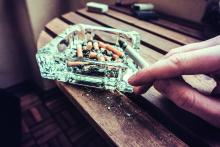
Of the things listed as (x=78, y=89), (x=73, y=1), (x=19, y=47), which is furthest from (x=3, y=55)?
(x=78, y=89)

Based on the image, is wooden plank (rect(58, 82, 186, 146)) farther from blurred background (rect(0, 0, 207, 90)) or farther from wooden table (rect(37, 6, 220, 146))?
blurred background (rect(0, 0, 207, 90))

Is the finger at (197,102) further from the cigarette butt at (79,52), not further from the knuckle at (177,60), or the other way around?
the cigarette butt at (79,52)

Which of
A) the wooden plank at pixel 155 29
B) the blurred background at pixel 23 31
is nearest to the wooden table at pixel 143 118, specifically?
the wooden plank at pixel 155 29

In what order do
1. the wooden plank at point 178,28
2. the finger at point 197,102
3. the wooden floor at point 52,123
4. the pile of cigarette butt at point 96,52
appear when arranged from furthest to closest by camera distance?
the wooden floor at point 52,123 < the wooden plank at point 178,28 < the pile of cigarette butt at point 96,52 < the finger at point 197,102

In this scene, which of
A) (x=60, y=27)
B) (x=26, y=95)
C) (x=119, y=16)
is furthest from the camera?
(x=26, y=95)

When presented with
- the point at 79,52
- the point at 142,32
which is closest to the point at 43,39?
the point at 79,52

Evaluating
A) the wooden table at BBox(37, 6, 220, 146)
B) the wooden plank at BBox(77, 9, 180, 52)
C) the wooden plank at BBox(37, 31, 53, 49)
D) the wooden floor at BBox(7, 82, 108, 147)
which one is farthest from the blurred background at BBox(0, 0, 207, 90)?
the wooden table at BBox(37, 6, 220, 146)

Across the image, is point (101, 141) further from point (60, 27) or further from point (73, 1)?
point (73, 1)
